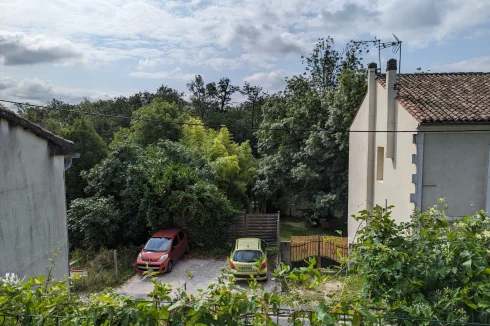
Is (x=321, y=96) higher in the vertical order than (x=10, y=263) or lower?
higher

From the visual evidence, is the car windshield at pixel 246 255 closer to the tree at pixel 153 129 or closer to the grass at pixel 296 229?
the grass at pixel 296 229

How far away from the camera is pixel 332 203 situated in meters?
18.1

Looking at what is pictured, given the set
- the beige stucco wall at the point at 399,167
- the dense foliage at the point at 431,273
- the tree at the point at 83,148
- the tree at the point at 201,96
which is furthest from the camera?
the tree at the point at 201,96

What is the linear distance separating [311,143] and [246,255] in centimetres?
855

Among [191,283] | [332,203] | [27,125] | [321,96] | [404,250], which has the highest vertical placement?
[321,96]

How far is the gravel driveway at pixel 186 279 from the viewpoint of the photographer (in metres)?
11.8

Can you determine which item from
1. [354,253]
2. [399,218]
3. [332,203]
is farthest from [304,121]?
[354,253]

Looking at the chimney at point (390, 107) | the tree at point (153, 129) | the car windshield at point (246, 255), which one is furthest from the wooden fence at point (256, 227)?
the tree at point (153, 129)

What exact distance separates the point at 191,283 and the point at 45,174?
22.5ft

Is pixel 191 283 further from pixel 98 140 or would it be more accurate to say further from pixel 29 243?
pixel 98 140

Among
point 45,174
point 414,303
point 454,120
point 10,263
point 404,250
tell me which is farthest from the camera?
point 454,120

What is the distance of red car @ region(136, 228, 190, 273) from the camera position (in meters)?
12.9

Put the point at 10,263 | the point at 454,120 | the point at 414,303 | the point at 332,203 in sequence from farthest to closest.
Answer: the point at 332,203 < the point at 454,120 < the point at 10,263 < the point at 414,303

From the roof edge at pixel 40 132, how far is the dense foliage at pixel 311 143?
1156 cm
